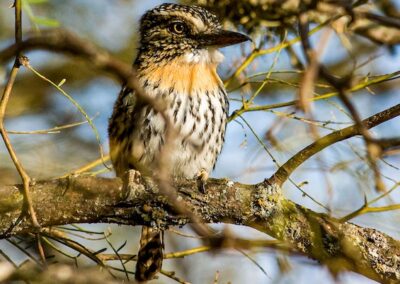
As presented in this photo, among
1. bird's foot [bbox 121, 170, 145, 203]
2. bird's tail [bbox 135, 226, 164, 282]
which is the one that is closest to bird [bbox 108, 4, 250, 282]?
bird's tail [bbox 135, 226, 164, 282]

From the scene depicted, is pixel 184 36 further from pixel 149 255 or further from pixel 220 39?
pixel 149 255

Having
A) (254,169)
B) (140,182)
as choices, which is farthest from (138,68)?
(140,182)

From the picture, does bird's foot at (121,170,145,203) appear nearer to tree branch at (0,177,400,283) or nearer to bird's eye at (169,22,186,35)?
tree branch at (0,177,400,283)

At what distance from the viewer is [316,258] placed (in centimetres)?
388

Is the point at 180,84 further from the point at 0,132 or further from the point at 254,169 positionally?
the point at 0,132

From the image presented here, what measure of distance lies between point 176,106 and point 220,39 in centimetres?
61

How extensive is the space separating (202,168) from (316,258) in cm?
127

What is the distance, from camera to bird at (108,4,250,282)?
472cm

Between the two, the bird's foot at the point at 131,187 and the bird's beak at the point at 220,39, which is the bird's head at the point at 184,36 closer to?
the bird's beak at the point at 220,39

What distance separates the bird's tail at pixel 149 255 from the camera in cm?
472

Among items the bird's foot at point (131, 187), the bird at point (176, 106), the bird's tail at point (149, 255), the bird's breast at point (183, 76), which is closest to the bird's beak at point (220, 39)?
the bird at point (176, 106)

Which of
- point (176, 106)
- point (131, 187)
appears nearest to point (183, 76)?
point (176, 106)

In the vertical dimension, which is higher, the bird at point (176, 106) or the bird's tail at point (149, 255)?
the bird at point (176, 106)

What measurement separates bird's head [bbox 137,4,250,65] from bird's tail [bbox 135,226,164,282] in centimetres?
118
